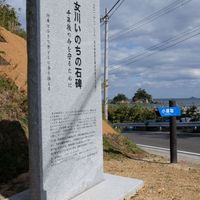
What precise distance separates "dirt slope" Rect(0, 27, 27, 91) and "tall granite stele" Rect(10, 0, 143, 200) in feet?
15.4

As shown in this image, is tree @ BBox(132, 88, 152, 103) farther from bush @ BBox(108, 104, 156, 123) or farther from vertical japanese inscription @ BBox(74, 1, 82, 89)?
vertical japanese inscription @ BBox(74, 1, 82, 89)

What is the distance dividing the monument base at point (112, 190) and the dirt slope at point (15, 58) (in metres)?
4.82

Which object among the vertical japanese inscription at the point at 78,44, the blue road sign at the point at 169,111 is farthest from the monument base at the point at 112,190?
the blue road sign at the point at 169,111

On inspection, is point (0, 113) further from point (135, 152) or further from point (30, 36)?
point (135, 152)

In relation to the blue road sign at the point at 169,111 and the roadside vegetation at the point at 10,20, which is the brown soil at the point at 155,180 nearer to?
the blue road sign at the point at 169,111

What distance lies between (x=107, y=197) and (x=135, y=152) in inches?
279

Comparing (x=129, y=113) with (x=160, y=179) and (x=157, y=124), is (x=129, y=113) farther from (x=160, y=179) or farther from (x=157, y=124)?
(x=160, y=179)

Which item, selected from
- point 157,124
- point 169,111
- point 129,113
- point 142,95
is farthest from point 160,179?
point 142,95

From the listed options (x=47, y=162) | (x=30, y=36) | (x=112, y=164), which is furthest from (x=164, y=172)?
(x=30, y=36)

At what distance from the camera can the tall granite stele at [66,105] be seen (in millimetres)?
5285

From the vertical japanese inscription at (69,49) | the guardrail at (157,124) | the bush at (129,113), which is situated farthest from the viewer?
the bush at (129,113)

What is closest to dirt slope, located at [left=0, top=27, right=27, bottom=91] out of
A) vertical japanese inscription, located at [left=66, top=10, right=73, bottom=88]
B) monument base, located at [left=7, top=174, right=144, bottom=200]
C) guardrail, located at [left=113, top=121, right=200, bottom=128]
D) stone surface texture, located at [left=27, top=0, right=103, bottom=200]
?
stone surface texture, located at [left=27, top=0, right=103, bottom=200]

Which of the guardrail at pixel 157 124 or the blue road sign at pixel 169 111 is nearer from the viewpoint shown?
the blue road sign at pixel 169 111

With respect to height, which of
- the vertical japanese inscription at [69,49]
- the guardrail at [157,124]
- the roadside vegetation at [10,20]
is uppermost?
the roadside vegetation at [10,20]
